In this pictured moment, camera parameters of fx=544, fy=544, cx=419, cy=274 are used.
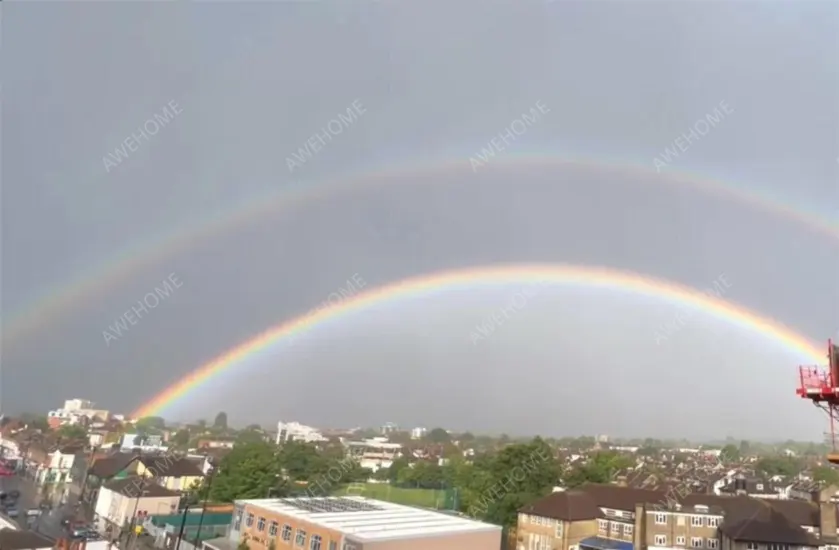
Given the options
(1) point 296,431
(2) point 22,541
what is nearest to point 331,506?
(2) point 22,541

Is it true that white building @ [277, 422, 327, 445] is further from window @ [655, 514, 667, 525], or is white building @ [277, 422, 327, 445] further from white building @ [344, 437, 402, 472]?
window @ [655, 514, 667, 525]

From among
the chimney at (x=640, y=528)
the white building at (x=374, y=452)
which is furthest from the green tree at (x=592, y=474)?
the white building at (x=374, y=452)

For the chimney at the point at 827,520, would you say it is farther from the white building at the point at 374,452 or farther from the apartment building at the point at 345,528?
the white building at the point at 374,452

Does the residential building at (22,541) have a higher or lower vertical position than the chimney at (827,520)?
lower

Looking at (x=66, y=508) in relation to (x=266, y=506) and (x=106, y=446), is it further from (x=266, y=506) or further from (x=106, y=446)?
(x=106, y=446)

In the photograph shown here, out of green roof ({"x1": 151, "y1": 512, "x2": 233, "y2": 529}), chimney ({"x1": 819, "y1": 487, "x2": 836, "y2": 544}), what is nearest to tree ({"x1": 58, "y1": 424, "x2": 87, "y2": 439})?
green roof ({"x1": 151, "y1": 512, "x2": 233, "y2": 529})
